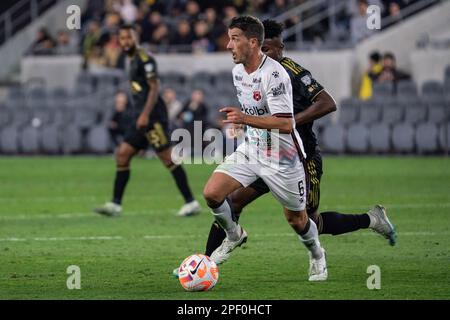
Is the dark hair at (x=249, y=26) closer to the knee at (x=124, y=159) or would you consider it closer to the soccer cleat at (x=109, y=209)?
the knee at (x=124, y=159)

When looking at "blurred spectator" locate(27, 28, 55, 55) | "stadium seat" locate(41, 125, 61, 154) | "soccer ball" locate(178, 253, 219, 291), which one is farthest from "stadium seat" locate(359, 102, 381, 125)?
"soccer ball" locate(178, 253, 219, 291)

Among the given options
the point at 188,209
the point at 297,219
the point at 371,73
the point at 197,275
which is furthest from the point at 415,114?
the point at 197,275

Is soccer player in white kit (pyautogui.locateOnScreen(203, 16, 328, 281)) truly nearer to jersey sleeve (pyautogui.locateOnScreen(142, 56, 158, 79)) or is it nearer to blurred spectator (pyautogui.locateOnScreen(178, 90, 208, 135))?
jersey sleeve (pyautogui.locateOnScreen(142, 56, 158, 79))

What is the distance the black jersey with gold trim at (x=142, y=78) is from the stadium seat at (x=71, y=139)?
12855 millimetres

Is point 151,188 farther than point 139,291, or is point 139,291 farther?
point 151,188

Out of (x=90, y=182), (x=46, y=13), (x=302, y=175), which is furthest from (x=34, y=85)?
(x=302, y=175)

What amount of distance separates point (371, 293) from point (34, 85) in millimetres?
23237

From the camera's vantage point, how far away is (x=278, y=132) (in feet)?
28.7

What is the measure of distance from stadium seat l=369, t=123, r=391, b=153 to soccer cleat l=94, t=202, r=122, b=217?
1211 cm

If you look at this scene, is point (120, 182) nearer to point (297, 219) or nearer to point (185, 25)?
point (297, 219)

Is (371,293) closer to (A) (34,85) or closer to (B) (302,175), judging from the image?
(B) (302,175)

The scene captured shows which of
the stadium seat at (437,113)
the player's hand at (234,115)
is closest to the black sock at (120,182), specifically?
the player's hand at (234,115)

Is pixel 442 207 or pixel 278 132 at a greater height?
pixel 278 132

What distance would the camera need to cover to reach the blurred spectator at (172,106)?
25.2 meters
